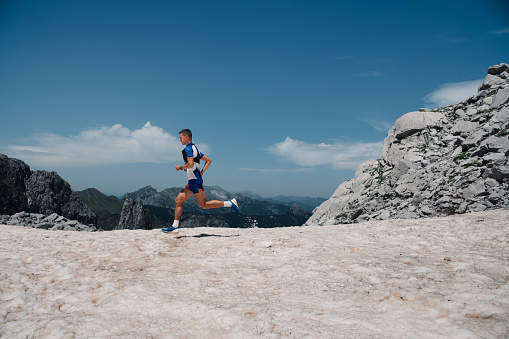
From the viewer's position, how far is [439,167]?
21188mm

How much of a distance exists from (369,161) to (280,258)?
32.2 m

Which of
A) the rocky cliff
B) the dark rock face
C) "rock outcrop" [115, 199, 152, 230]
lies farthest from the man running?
the dark rock face

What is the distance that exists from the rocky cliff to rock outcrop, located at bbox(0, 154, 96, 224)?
9819 cm

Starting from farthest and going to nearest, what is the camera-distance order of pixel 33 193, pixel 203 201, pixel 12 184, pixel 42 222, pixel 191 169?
pixel 33 193, pixel 12 184, pixel 42 222, pixel 203 201, pixel 191 169

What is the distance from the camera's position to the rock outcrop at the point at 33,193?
91075 mm

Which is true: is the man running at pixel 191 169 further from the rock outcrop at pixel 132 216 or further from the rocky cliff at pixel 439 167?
the rock outcrop at pixel 132 216

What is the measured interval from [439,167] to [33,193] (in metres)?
144

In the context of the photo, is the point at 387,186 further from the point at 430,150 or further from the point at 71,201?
the point at 71,201

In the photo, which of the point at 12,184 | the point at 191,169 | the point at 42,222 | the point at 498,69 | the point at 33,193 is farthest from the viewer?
the point at 33,193

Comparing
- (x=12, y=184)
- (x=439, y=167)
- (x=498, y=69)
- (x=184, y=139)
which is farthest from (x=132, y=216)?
(x=498, y=69)

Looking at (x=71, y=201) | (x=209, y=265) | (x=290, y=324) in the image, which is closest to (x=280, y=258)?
(x=209, y=265)

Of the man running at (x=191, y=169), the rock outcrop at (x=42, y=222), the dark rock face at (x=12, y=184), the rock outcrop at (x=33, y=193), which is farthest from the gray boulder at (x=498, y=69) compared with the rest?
the dark rock face at (x=12, y=184)

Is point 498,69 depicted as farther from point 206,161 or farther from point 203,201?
point 203,201

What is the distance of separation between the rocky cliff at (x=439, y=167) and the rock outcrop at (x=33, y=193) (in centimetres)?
9819
